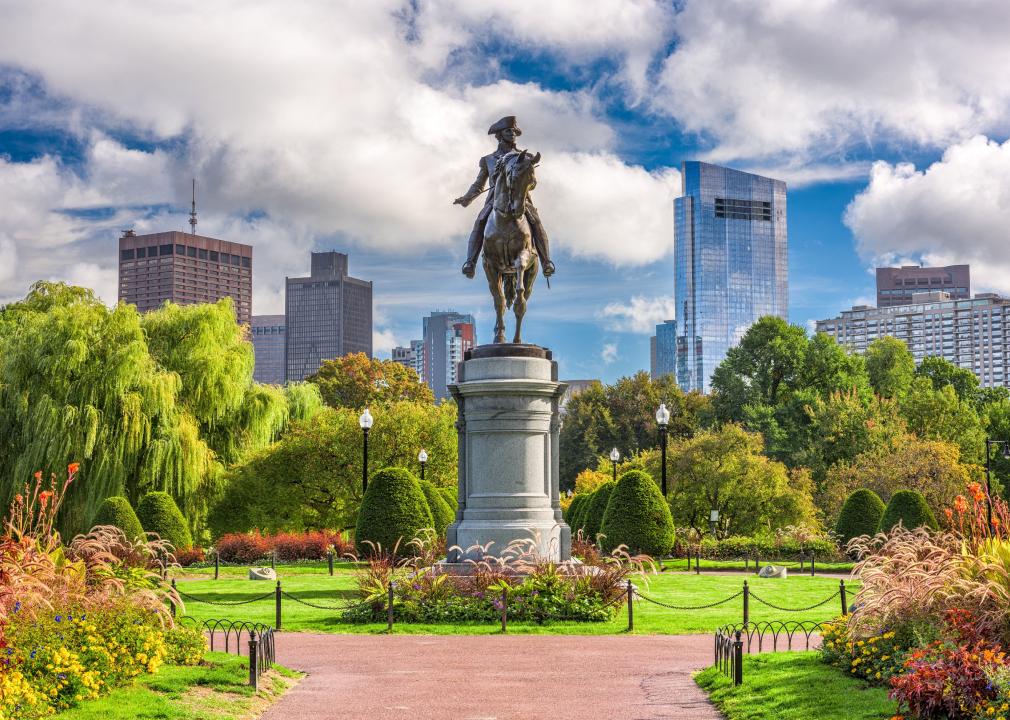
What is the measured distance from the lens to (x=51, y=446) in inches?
1414

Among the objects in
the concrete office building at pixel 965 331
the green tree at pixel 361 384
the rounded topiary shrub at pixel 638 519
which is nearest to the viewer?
the rounded topiary shrub at pixel 638 519

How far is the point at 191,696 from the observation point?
38.3ft

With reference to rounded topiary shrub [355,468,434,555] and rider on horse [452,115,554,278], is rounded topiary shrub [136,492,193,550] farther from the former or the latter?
rider on horse [452,115,554,278]

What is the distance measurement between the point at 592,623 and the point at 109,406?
23.1 m

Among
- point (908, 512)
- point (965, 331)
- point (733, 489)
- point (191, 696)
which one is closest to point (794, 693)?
point (191, 696)

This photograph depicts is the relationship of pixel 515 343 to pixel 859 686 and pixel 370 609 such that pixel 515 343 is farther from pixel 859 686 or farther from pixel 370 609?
pixel 859 686

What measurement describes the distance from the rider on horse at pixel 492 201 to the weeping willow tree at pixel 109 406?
58.1ft

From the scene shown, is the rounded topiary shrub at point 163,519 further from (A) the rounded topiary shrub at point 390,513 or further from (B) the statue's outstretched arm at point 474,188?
(B) the statue's outstretched arm at point 474,188

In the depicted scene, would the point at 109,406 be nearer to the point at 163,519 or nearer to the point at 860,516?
the point at 163,519

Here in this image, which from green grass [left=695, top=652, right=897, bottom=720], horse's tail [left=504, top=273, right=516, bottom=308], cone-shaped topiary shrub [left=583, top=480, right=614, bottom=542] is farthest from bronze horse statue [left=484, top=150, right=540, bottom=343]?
cone-shaped topiary shrub [left=583, top=480, right=614, bottom=542]

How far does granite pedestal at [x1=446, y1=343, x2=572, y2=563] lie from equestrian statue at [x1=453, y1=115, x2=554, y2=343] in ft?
5.91

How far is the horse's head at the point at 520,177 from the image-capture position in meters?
22.3

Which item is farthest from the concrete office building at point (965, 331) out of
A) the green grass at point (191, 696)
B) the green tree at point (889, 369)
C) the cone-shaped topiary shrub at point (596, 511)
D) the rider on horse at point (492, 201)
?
the green grass at point (191, 696)

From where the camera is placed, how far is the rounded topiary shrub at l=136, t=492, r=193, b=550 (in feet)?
111
